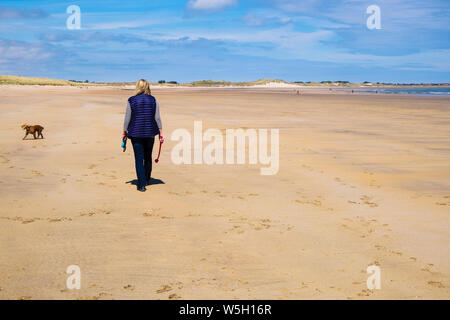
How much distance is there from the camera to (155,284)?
4391 mm

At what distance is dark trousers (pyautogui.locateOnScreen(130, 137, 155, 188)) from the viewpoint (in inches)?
323

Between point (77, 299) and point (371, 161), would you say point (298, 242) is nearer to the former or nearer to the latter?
point (77, 299)

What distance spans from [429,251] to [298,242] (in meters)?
1.61

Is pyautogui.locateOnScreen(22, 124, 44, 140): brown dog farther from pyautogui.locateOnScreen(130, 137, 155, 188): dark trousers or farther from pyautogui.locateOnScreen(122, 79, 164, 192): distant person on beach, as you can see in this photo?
pyautogui.locateOnScreen(122, 79, 164, 192): distant person on beach

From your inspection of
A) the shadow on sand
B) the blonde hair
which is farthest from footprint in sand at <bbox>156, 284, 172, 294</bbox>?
the blonde hair

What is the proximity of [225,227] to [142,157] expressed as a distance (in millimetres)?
2963

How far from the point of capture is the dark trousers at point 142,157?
8.21 m

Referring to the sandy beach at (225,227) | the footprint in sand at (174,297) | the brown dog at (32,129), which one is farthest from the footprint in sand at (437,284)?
the brown dog at (32,129)

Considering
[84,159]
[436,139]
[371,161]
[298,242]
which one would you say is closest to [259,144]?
[371,161]

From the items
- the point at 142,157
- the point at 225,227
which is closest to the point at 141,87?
the point at 142,157

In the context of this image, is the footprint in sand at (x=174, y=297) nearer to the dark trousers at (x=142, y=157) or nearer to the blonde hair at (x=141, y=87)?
the dark trousers at (x=142, y=157)

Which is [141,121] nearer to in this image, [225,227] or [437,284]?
[225,227]
